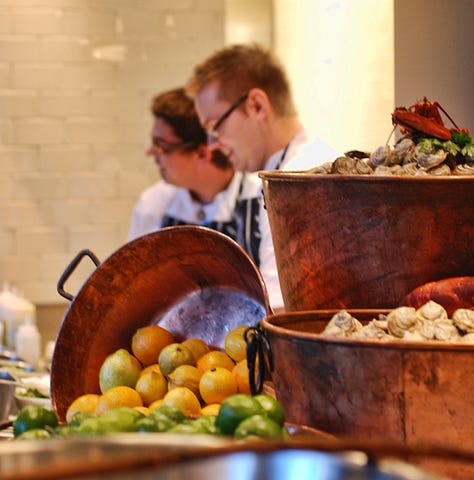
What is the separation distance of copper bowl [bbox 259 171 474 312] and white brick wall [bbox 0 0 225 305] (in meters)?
4.11

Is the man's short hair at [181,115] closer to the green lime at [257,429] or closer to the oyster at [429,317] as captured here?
the oyster at [429,317]

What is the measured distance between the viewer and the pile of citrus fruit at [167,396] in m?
1.40

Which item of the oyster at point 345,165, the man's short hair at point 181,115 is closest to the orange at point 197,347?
the oyster at point 345,165

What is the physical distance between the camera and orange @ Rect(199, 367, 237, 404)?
1795 mm

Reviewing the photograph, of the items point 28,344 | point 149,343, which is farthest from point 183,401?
point 28,344

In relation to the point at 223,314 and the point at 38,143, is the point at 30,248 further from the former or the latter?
the point at 223,314

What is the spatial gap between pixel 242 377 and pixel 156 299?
37 centimetres

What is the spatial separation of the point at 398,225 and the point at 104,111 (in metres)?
4.28

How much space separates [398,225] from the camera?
176 cm

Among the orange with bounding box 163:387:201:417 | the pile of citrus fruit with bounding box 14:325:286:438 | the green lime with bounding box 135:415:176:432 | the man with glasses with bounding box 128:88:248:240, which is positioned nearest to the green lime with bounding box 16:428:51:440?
the pile of citrus fruit with bounding box 14:325:286:438

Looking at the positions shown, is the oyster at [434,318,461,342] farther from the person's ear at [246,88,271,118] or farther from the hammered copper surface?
the person's ear at [246,88,271,118]

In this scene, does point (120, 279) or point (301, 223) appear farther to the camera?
point (120, 279)

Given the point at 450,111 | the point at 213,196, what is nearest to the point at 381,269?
the point at 450,111

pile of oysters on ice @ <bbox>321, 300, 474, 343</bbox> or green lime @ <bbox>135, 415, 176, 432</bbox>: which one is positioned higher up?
pile of oysters on ice @ <bbox>321, 300, 474, 343</bbox>
